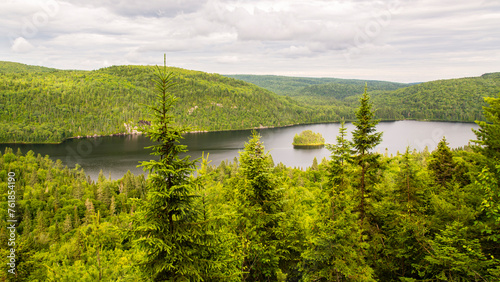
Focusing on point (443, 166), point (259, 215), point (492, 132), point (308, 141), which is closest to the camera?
point (492, 132)

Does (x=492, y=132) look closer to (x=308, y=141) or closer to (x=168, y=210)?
(x=168, y=210)

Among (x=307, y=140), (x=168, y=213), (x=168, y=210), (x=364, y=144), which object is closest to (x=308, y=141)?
(x=307, y=140)

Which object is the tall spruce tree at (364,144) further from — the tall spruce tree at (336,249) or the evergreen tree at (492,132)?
the evergreen tree at (492,132)

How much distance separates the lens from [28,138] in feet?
655

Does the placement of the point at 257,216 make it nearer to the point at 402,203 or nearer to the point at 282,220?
the point at 282,220

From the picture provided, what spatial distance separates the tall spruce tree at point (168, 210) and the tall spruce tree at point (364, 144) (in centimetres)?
1048

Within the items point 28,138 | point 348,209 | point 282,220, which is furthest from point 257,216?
point 28,138

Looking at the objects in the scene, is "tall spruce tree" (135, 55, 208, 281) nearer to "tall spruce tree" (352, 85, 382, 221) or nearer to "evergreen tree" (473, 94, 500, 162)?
"tall spruce tree" (352, 85, 382, 221)

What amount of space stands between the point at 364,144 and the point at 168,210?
11.9 metres

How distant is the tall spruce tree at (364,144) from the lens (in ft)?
52.6

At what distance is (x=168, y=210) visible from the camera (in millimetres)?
8719

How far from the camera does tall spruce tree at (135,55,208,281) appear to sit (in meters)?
8.52

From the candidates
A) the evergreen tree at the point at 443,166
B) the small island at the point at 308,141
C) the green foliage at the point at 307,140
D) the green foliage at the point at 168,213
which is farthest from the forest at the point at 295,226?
the green foliage at the point at 307,140

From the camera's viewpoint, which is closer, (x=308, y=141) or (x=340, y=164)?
(x=340, y=164)
